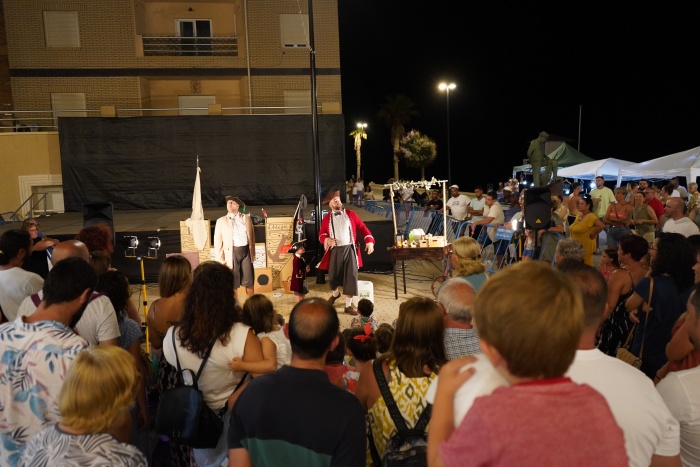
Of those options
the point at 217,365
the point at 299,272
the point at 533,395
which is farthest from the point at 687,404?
the point at 299,272

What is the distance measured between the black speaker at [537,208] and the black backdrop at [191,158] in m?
11.4

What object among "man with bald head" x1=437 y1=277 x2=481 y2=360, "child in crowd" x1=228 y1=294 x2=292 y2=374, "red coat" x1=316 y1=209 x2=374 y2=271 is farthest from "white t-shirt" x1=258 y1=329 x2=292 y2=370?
"red coat" x1=316 y1=209 x2=374 y2=271

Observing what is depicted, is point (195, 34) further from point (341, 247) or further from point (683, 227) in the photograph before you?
point (683, 227)

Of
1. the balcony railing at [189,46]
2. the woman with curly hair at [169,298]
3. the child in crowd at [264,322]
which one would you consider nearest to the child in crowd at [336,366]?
the child in crowd at [264,322]

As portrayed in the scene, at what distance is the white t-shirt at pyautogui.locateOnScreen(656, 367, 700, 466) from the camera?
225 centimetres

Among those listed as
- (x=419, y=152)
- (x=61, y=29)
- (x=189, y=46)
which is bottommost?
(x=419, y=152)

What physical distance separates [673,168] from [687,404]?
687 inches

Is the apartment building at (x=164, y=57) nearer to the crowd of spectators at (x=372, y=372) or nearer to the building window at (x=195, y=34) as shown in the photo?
the building window at (x=195, y=34)

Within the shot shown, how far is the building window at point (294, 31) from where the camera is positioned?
22266 mm

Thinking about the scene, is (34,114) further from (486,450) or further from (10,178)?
(486,450)

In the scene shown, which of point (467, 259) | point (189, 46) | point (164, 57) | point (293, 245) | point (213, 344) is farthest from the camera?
point (189, 46)

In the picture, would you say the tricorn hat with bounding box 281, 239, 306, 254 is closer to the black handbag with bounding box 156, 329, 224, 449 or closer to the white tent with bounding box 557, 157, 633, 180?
the black handbag with bounding box 156, 329, 224, 449

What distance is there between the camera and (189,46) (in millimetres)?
22781

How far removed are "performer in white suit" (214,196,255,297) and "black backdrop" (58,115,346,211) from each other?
11.2 m
